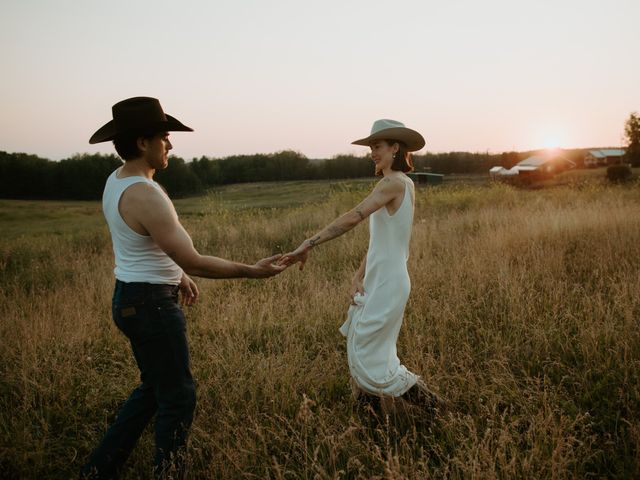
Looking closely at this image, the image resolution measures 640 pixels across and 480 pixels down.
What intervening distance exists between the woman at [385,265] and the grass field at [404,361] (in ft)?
1.07

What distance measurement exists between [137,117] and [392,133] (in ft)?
5.49

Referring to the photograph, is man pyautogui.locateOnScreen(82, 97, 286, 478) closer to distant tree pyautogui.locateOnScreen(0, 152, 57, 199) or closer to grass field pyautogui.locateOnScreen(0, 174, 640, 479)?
grass field pyautogui.locateOnScreen(0, 174, 640, 479)

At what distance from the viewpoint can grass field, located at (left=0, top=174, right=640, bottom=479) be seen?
2680mm

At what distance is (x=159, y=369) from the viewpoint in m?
2.33

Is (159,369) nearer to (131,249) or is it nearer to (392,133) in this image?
(131,249)

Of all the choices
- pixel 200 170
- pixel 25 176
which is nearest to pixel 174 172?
pixel 200 170

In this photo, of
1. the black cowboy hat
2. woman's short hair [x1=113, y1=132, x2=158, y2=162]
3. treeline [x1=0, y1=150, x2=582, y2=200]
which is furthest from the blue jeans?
treeline [x1=0, y1=150, x2=582, y2=200]

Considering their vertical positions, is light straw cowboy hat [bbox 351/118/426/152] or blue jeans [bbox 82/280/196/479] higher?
light straw cowboy hat [bbox 351/118/426/152]

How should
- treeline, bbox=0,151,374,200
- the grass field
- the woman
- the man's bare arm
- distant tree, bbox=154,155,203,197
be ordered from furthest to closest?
distant tree, bbox=154,155,203,197
treeline, bbox=0,151,374,200
the woman
the grass field
the man's bare arm

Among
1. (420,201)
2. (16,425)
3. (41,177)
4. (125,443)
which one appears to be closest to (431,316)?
(125,443)

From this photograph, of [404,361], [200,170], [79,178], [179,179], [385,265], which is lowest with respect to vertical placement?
[404,361]

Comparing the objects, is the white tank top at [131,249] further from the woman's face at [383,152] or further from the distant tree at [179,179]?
the distant tree at [179,179]

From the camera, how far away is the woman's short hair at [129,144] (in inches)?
90.9

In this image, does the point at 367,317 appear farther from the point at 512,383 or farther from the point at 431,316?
the point at 431,316
